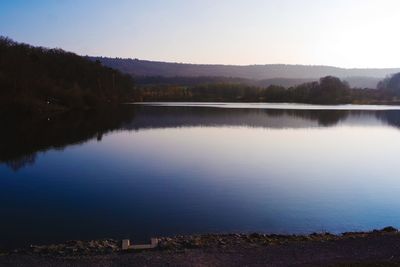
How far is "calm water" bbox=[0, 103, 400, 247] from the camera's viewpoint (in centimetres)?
1287

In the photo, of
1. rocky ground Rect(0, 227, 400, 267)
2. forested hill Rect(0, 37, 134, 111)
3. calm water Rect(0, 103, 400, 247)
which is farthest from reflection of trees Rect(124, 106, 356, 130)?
rocky ground Rect(0, 227, 400, 267)

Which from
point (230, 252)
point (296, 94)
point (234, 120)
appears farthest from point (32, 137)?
point (296, 94)

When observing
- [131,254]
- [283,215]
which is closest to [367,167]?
[283,215]

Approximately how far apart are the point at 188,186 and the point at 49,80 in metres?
51.2

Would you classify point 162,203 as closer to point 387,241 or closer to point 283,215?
point 283,215

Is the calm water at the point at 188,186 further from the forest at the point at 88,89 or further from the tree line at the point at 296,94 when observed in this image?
the tree line at the point at 296,94

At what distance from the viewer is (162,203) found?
1492cm

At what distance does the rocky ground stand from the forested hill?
146 feet

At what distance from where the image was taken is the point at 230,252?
9992mm

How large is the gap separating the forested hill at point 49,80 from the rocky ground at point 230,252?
44.4m

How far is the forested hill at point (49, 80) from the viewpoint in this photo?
52406 millimetres

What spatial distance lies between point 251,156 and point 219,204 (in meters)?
11.0

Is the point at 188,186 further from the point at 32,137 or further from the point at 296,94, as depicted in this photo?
the point at 296,94

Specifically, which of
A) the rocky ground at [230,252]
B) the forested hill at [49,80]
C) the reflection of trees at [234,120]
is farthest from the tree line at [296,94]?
the rocky ground at [230,252]
